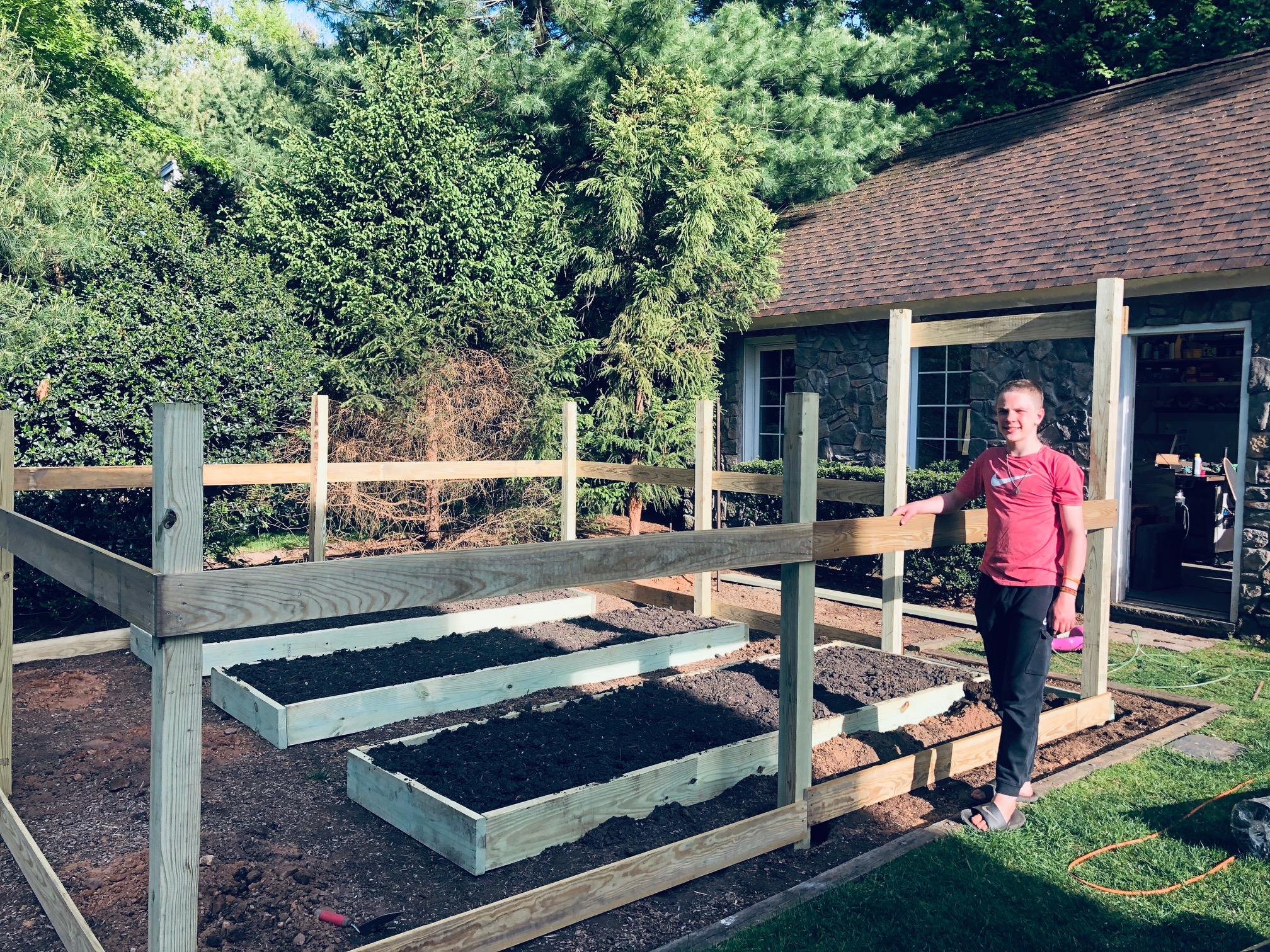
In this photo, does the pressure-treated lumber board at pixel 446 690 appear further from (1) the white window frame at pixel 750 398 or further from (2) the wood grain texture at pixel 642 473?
(1) the white window frame at pixel 750 398

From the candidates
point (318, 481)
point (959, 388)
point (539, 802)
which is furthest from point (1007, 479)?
point (959, 388)

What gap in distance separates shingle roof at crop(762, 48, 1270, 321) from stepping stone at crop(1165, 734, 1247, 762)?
14.3 feet

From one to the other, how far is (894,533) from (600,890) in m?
1.90

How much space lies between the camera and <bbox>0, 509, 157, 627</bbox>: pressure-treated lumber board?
7.54 feet

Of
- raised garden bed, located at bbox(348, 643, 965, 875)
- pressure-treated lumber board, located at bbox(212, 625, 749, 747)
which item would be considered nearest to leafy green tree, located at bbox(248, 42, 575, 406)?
pressure-treated lumber board, located at bbox(212, 625, 749, 747)

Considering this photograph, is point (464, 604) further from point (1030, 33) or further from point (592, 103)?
point (1030, 33)

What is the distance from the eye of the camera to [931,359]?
11.0 meters

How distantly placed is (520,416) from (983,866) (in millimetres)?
8580

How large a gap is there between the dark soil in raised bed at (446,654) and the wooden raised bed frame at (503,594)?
1.71m

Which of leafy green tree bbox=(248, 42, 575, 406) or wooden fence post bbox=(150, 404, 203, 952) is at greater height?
leafy green tree bbox=(248, 42, 575, 406)

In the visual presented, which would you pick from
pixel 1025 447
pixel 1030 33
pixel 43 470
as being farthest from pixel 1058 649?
pixel 1030 33

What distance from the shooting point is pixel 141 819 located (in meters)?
Answer: 4.22

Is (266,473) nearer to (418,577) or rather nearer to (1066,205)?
(418,577)

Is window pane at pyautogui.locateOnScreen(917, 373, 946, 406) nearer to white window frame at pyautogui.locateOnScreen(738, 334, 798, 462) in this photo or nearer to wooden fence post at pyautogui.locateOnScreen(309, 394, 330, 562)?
white window frame at pyautogui.locateOnScreen(738, 334, 798, 462)
